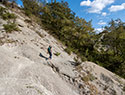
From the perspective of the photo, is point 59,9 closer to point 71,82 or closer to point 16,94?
point 71,82

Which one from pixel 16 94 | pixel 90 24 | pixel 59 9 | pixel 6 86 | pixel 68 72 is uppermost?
pixel 59 9

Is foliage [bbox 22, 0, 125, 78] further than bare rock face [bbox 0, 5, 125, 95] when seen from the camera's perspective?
Yes

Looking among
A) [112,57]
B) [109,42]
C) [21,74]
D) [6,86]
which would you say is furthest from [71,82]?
[109,42]

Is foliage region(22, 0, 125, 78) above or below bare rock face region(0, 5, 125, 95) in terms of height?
above

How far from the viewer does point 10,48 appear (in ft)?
24.5

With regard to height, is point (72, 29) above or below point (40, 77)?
above

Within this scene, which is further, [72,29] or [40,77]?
[72,29]

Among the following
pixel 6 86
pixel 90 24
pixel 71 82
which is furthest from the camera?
pixel 90 24

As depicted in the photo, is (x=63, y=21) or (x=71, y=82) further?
(x=63, y=21)

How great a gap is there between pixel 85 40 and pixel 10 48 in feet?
57.7

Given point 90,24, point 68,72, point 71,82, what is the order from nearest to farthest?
point 71,82, point 68,72, point 90,24

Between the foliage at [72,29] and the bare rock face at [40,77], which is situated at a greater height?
the foliage at [72,29]

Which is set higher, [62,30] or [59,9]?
[59,9]

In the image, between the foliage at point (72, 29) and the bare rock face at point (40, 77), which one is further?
the foliage at point (72, 29)
